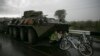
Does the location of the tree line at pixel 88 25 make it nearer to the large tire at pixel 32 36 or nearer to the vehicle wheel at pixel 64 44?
the large tire at pixel 32 36

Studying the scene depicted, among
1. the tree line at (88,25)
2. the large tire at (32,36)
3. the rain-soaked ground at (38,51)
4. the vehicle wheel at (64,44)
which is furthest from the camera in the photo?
the tree line at (88,25)

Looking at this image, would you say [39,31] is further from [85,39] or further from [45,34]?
[85,39]

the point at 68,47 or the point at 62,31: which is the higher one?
the point at 62,31

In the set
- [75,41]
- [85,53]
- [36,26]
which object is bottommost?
[85,53]

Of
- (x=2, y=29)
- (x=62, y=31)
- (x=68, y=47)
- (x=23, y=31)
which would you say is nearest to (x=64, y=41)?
(x=68, y=47)

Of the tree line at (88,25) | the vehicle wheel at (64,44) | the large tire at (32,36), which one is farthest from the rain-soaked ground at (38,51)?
the tree line at (88,25)

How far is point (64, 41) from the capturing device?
8430 millimetres

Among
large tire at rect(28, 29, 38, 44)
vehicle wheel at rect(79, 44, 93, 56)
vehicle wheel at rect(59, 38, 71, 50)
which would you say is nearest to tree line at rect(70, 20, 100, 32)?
large tire at rect(28, 29, 38, 44)

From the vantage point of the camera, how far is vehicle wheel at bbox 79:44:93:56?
6907 millimetres

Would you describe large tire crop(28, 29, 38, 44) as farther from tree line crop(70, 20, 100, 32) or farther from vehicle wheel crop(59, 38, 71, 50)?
tree line crop(70, 20, 100, 32)

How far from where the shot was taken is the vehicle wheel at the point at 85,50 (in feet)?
22.7

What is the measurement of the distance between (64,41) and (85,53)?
1.69 meters

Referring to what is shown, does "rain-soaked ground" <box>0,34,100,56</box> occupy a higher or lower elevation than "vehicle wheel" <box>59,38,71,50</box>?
lower

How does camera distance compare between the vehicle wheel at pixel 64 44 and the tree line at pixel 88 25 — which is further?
the tree line at pixel 88 25
